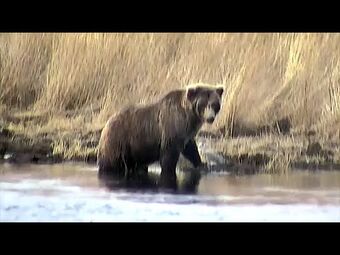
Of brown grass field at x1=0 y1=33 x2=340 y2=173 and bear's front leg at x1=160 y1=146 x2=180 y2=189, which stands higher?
brown grass field at x1=0 y1=33 x2=340 y2=173

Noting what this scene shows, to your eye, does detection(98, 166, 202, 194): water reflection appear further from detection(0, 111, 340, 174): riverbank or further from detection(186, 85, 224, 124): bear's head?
detection(186, 85, 224, 124): bear's head

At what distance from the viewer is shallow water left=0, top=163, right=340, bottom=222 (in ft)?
9.68

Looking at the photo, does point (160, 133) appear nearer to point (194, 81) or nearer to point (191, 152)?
point (191, 152)

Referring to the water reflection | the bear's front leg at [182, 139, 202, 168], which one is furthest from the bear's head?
the water reflection

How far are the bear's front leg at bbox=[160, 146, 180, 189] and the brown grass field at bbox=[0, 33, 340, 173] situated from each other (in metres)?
0.17

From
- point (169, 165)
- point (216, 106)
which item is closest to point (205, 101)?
point (216, 106)

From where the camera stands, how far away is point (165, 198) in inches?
117

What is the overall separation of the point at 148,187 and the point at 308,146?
71cm

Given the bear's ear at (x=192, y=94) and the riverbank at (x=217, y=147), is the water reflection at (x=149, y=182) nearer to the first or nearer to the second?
the riverbank at (x=217, y=147)

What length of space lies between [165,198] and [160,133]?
279 mm

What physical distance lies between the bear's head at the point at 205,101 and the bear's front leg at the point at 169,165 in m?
0.19
